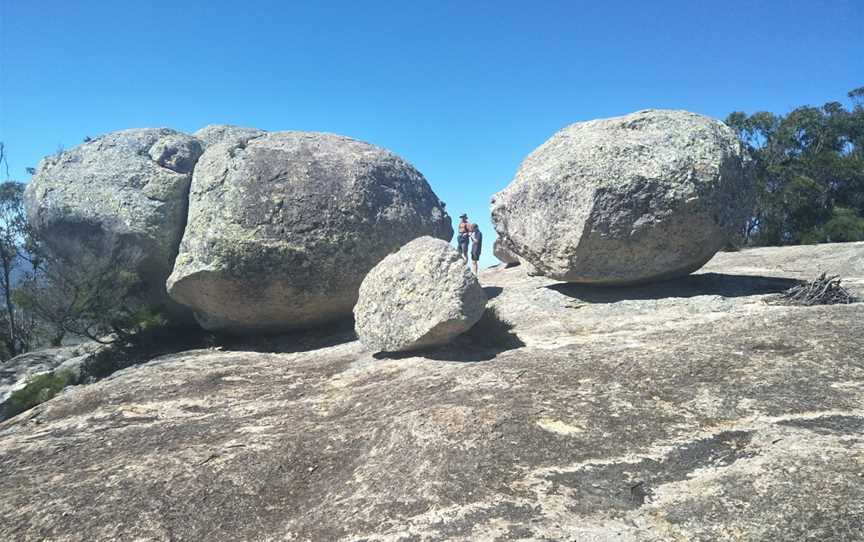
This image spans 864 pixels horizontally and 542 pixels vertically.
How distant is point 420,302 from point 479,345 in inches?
42.3

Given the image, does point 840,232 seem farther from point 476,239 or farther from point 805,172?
point 476,239

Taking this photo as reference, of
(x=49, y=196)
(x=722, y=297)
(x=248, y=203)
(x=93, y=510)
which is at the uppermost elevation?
(x=49, y=196)

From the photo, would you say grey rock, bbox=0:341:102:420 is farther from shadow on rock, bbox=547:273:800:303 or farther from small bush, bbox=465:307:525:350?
shadow on rock, bbox=547:273:800:303

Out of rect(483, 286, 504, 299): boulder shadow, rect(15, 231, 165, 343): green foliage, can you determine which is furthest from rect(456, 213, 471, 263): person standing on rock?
rect(15, 231, 165, 343): green foliage

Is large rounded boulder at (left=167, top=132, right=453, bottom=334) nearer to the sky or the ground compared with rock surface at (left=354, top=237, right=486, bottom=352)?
Answer: nearer to the sky

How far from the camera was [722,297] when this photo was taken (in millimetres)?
8734

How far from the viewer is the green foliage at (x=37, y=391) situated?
1101 centimetres

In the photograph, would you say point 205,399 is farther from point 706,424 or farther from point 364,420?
point 706,424

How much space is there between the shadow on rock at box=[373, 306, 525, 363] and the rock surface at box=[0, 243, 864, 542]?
0.06 metres

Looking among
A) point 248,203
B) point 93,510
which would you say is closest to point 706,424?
point 93,510

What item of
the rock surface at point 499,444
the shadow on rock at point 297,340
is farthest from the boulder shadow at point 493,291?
the shadow on rock at point 297,340

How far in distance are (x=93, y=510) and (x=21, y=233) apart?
47.2 ft

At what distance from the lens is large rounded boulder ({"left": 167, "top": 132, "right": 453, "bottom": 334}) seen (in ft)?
33.7

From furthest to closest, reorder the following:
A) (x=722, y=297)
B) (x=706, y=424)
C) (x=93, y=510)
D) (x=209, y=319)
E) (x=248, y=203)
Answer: (x=209, y=319), (x=248, y=203), (x=722, y=297), (x=706, y=424), (x=93, y=510)
